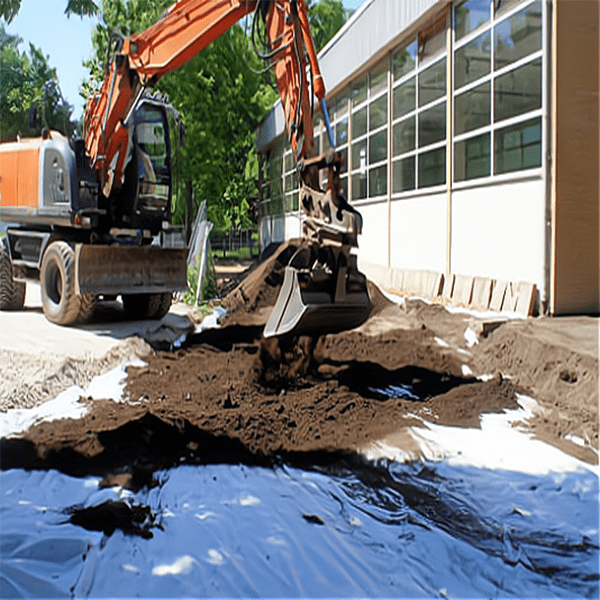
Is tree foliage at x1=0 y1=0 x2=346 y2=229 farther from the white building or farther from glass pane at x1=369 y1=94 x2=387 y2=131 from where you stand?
the white building

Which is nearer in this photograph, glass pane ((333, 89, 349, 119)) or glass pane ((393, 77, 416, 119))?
glass pane ((393, 77, 416, 119))

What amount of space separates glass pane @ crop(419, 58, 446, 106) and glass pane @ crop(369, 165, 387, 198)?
2400 mm

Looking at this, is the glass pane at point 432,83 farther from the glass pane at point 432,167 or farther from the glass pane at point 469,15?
the glass pane at point 432,167

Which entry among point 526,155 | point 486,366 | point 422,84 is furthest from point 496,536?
point 422,84

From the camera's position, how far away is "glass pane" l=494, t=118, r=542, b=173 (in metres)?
9.32

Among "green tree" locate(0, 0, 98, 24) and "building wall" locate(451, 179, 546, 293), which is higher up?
"green tree" locate(0, 0, 98, 24)

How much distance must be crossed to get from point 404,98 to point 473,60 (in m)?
3.27

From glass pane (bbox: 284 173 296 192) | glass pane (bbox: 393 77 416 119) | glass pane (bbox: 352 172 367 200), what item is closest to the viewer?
glass pane (bbox: 393 77 416 119)

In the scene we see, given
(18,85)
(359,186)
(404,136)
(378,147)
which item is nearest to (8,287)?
(404,136)

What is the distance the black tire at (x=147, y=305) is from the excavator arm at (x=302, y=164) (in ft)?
14.2

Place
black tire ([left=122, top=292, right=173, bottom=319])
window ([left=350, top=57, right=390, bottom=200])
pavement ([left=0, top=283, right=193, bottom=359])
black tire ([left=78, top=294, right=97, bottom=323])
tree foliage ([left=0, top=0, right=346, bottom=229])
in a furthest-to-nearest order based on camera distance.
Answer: tree foliage ([left=0, top=0, right=346, bottom=229]), window ([left=350, top=57, right=390, bottom=200]), black tire ([left=122, top=292, right=173, bottom=319]), black tire ([left=78, top=294, right=97, bottom=323]), pavement ([left=0, top=283, right=193, bottom=359])

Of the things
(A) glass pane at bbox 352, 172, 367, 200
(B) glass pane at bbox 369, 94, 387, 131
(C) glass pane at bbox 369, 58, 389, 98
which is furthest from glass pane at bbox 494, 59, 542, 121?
(A) glass pane at bbox 352, 172, 367, 200

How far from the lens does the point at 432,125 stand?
12.9m

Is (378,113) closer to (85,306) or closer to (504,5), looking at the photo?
(504,5)
